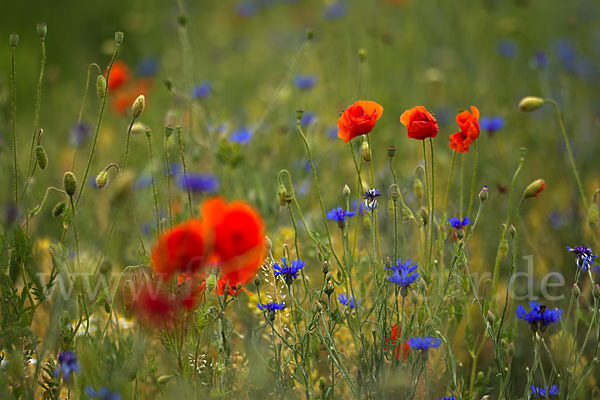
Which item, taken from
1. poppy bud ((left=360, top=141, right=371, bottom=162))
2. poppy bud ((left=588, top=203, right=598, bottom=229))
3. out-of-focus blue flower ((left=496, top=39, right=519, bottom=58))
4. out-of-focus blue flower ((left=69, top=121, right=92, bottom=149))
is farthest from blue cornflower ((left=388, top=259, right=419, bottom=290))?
out-of-focus blue flower ((left=496, top=39, right=519, bottom=58))

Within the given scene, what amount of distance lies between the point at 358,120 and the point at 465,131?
236 mm

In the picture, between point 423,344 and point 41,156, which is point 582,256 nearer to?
point 423,344

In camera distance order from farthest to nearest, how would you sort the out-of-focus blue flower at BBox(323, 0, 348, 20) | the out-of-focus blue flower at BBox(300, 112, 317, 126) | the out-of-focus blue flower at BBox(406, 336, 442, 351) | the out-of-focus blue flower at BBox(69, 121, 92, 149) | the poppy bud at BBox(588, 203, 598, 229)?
the out-of-focus blue flower at BBox(323, 0, 348, 20)
the out-of-focus blue flower at BBox(300, 112, 317, 126)
the out-of-focus blue flower at BBox(69, 121, 92, 149)
the poppy bud at BBox(588, 203, 598, 229)
the out-of-focus blue flower at BBox(406, 336, 442, 351)

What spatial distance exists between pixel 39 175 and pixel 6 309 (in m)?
1.31

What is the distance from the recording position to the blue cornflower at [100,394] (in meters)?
1.11

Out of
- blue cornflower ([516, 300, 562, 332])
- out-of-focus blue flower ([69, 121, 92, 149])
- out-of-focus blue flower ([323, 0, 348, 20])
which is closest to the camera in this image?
blue cornflower ([516, 300, 562, 332])

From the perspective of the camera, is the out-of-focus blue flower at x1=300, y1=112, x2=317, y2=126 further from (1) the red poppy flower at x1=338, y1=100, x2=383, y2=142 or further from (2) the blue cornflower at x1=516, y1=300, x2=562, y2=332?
(2) the blue cornflower at x1=516, y1=300, x2=562, y2=332

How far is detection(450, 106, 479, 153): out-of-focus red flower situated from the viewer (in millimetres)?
1372

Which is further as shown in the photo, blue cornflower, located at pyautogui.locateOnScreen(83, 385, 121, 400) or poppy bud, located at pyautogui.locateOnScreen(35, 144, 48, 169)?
poppy bud, located at pyautogui.locateOnScreen(35, 144, 48, 169)

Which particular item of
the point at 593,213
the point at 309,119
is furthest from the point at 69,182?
the point at 309,119

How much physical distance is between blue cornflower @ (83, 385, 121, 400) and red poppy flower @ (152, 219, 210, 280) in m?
0.22

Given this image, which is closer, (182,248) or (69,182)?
(182,248)

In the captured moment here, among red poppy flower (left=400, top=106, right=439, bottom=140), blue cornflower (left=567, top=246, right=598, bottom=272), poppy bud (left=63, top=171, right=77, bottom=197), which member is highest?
red poppy flower (left=400, top=106, right=439, bottom=140)

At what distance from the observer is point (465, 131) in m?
1.40
